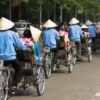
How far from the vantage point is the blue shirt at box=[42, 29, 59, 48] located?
15.2 metres

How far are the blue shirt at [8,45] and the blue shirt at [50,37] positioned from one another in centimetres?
486

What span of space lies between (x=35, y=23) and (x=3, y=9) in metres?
13.5

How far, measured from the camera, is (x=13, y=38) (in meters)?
10.4

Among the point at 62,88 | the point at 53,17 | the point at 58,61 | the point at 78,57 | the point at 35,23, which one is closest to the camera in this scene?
the point at 62,88

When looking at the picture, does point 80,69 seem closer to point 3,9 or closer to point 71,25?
point 71,25

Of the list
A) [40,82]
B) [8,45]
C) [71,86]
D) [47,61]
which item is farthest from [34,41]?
[47,61]

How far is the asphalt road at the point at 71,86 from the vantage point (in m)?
11.0

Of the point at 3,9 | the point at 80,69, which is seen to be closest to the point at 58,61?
the point at 80,69

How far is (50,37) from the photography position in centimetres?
1530

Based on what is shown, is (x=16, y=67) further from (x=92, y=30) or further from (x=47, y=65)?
(x=92, y=30)

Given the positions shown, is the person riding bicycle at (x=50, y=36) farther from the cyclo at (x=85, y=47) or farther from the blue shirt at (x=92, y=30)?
the blue shirt at (x=92, y=30)

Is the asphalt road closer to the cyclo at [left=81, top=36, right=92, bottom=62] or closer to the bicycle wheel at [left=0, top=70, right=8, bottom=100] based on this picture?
the bicycle wheel at [left=0, top=70, right=8, bottom=100]

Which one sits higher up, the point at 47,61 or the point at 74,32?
the point at 74,32

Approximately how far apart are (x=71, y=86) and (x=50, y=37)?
2.86 meters
